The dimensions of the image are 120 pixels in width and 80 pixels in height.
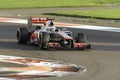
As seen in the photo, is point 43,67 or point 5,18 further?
point 5,18

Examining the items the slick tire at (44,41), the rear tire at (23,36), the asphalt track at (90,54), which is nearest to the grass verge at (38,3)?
the asphalt track at (90,54)

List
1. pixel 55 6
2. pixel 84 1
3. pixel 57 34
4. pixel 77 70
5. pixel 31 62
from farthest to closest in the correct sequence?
pixel 84 1, pixel 55 6, pixel 57 34, pixel 31 62, pixel 77 70

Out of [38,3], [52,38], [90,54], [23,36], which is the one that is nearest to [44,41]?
[52,38]

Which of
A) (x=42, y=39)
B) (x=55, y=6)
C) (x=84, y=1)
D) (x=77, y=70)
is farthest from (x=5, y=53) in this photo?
(x=84, y=1)

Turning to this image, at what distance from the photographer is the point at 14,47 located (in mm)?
19281

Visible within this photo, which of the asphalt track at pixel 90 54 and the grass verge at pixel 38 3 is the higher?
the asphalt track at pixel 90 54

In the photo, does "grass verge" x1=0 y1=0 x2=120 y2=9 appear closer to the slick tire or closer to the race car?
the race car

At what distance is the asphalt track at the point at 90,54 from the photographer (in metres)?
13.9

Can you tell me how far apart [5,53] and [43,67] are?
10.4 feet

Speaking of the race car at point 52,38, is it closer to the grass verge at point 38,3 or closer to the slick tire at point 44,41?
the slick tire at point 44,41

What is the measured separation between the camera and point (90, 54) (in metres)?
17.8

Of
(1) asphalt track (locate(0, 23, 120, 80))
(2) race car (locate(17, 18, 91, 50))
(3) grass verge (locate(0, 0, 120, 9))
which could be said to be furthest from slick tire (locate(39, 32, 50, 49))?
(3) grass verge (locate(0, 0, 120, 9))

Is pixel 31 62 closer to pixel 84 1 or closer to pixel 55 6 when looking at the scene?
pixel 55 6

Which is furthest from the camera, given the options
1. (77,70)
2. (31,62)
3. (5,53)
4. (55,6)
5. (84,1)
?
(84,1)
